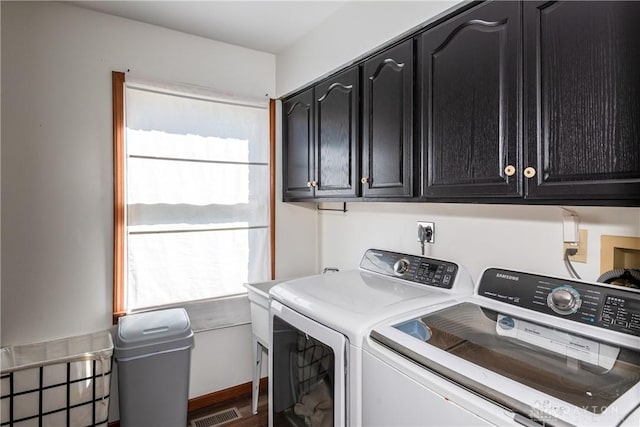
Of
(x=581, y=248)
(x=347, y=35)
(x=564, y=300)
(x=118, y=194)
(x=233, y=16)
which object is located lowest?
(x=564, y=300)

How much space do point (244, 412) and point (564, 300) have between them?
78.5 inches

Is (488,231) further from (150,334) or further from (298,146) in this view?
(150,334)

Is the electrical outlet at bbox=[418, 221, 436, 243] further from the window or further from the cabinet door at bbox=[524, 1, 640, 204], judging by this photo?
the window

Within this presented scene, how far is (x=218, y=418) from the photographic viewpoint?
7.27ft

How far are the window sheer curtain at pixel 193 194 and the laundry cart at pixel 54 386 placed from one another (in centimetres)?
44

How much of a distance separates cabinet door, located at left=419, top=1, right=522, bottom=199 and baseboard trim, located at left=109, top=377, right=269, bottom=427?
6.26 feet

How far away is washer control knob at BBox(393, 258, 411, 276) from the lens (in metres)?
1.70

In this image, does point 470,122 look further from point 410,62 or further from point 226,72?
point 226,72

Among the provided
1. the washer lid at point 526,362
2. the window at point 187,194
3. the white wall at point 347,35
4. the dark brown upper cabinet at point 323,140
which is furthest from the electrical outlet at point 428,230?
the window at point 187,194

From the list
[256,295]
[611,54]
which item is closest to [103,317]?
[256,295]

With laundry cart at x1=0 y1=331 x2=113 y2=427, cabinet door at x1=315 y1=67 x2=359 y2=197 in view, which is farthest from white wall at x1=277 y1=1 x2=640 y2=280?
laundry cart at x1=0 y1=331 x2=113 y2=427

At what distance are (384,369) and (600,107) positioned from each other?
0.93 metres

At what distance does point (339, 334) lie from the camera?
3.94 feet

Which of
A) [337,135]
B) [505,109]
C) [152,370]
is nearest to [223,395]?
[152,370]
